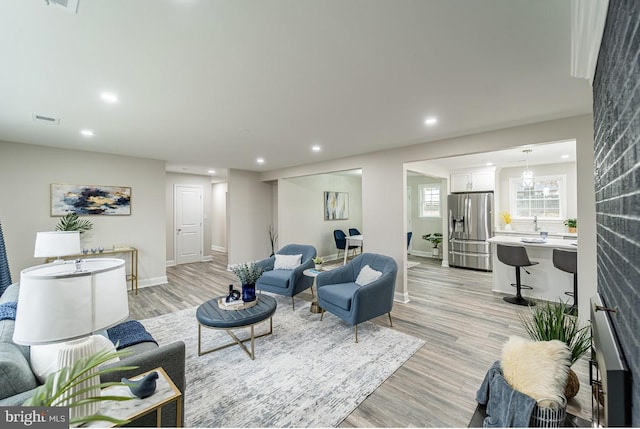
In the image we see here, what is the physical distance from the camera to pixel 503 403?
133 centimetres

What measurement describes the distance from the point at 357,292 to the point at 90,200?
4874 millimetres

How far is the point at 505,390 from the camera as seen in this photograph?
4.40ft

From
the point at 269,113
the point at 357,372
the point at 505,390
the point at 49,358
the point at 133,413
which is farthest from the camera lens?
the point at 269,113

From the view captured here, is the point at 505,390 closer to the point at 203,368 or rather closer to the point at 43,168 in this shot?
the point at 203,368

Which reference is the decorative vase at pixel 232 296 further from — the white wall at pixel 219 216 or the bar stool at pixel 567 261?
the white wall at pixel 219 216

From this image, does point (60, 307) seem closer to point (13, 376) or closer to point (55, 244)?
point (13, 376)

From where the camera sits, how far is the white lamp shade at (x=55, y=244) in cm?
304

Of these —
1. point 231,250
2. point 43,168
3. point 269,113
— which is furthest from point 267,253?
point 269,113

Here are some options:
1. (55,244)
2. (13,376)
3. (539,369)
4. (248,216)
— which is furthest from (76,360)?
(248,216)

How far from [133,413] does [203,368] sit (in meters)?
1.53

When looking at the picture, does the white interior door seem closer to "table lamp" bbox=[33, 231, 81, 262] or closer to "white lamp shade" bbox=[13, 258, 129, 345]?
"table lamp" bbox=[33, 231, 81, 262]

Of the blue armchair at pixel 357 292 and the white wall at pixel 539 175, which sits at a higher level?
the white wall at pixel 539 175

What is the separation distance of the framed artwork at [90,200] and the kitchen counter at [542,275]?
6690 mm

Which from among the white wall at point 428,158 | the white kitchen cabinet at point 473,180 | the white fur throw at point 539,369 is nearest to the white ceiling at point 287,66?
the white wall at point 428,158
